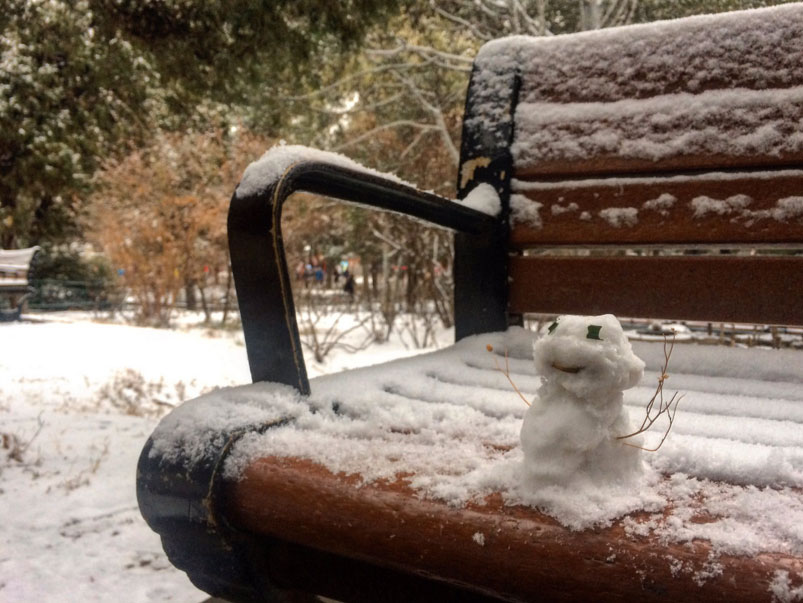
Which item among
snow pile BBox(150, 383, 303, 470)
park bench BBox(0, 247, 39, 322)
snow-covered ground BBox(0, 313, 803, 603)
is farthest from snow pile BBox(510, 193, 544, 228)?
park bench BBox(0, 247, 39, 322)

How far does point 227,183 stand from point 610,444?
9.73m

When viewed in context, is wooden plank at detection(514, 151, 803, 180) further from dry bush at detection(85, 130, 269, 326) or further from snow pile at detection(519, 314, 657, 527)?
dry bush at detection(85, 130, 269, 326)

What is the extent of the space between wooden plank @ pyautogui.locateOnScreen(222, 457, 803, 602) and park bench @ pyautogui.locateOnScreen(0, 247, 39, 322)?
8909 millimetres

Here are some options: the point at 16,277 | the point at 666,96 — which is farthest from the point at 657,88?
the point at 16,277

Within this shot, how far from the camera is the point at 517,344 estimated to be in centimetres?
126

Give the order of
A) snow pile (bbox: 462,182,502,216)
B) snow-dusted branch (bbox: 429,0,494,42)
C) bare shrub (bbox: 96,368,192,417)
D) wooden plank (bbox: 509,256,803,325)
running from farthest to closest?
snow-dusted branch (bbox: 429,0,494,42)
bare shrub (bbox: 96,368,192,417)
snow pile (bbox: 462,182,502,216)
wooden plank (bbox: 509,256,803,325)

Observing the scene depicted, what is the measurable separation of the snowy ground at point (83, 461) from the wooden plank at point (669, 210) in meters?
1.23

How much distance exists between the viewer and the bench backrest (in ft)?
3.75

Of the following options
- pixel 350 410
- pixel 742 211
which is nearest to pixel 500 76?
pixel 742 211

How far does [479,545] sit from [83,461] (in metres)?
2.40

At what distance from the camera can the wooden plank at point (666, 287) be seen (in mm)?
1114

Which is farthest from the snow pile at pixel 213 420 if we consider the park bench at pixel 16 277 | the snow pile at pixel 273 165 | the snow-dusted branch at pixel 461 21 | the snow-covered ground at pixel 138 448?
the park bench at pixel 16 277

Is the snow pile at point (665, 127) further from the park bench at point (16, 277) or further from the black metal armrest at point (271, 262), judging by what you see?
the park bench at point (16, 277)

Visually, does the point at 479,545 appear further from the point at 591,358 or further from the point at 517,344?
the point at 517,344
